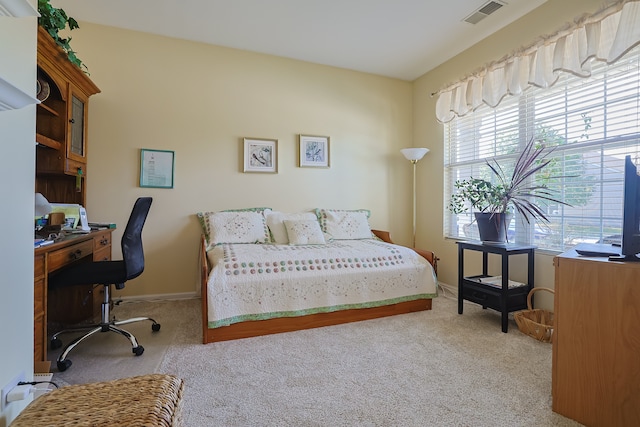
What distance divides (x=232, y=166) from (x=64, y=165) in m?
1.43

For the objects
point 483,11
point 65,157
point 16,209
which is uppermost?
point 483,11

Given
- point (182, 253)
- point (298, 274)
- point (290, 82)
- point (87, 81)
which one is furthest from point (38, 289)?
point (290, 82)

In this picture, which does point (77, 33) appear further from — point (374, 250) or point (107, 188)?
point (374, 250)

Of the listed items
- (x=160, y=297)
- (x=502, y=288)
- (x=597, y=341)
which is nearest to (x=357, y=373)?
(x=597, y=341)

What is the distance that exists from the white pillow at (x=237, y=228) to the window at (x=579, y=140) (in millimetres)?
2417

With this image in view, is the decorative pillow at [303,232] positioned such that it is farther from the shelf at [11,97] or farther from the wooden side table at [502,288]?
the shelf at [11,97]

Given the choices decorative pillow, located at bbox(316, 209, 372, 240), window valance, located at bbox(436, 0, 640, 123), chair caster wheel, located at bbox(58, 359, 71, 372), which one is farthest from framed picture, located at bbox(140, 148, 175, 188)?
window valance, located at bbox(436, 0, 640, 123)

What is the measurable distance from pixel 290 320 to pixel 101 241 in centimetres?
170

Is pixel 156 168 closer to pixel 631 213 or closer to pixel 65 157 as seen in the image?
pixel 65 157

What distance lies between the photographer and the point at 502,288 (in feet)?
7.61

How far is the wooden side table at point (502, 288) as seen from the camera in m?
2.30

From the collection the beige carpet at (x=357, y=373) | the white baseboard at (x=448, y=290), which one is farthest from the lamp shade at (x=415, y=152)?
the beige carpet at (x=357, y=373)

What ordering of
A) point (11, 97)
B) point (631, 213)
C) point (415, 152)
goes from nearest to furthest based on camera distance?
point (11, 97), point (631, 213), point (415, 152)

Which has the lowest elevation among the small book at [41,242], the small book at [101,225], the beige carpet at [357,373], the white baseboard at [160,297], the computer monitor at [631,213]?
the beige carpet at [357,373]
